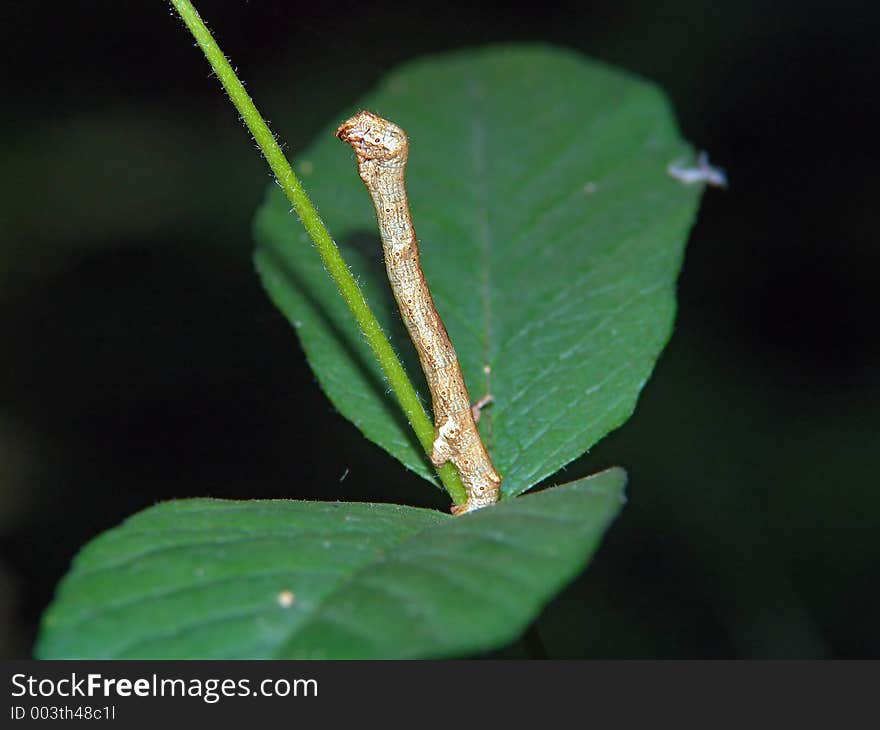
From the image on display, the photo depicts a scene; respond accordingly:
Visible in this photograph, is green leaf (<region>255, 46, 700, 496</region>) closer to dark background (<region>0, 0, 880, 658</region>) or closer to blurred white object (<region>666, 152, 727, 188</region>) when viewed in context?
blurred white object (<region>666, 152, 727, 188</region>)

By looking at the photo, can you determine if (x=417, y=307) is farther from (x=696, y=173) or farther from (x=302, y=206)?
(x=696, y=173)

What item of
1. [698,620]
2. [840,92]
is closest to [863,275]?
[840,92]

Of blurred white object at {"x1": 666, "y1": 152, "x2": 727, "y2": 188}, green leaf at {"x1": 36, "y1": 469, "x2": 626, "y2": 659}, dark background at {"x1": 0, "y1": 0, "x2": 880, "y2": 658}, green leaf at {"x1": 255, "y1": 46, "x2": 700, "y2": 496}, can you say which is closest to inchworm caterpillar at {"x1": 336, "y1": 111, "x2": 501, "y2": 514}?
green leaf at {"x1": 255, "y1": 46, "x2": 700, "y2": 496}

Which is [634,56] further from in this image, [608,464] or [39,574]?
[39,574]

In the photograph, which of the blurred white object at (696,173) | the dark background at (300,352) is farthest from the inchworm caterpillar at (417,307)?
the dark background at (300,352)

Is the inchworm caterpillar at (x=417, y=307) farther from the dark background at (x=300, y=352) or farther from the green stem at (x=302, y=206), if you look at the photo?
the dark background at (x=300, y=352)
